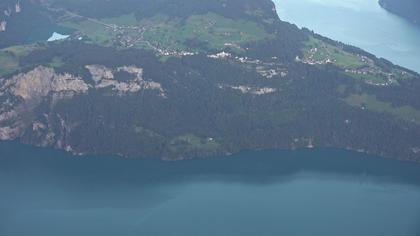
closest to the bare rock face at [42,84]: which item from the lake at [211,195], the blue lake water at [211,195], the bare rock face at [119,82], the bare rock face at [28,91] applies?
the bare rock face at [28,91]

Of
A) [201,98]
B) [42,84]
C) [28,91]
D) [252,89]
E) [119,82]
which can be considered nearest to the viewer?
[28,91]

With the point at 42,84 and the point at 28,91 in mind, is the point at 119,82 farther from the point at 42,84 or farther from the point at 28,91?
the point at 28,91

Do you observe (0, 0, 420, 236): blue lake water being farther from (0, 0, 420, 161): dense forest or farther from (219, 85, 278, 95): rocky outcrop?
(219, 85, 278, 95): rocky outcrop

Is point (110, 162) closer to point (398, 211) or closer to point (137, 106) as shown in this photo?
point (137, 106)

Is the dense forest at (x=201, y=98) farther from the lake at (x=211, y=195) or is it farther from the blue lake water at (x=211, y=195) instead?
the lake at (x=211, y=195)

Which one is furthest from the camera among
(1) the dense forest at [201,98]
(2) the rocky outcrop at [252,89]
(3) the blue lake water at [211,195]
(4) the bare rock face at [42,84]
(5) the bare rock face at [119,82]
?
(2) the rocky outcrop at [252,89]

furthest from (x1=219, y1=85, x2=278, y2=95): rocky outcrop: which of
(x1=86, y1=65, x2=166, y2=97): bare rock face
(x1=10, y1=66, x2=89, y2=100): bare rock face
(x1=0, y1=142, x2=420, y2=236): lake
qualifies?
(x1=10, y1=66, x2=89, y2=100): bare rock face

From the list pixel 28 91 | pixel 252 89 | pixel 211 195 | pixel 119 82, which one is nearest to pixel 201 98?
pixel 252 89
